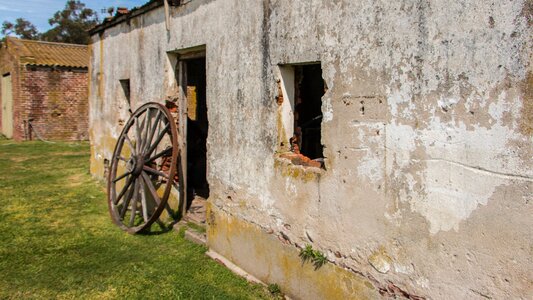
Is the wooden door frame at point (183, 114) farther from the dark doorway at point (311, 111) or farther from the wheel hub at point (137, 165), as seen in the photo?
the dark doorway at point (311, 111)

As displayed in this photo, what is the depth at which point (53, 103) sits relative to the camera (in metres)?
20.0

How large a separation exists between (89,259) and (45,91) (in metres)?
16.1

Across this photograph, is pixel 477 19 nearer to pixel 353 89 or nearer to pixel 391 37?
pixel 391 37

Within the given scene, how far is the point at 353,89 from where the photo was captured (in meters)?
3.74

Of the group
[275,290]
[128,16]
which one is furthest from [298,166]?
[128,16]

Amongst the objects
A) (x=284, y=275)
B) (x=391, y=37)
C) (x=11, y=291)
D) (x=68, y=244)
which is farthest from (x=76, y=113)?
(x=391, y=37)

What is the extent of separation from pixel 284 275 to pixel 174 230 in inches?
105

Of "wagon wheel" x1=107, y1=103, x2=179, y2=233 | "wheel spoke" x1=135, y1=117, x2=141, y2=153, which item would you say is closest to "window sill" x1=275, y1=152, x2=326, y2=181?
"wagon wheel" x1=107, y1=103, x2=179, y2=233

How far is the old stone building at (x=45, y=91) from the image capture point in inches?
760

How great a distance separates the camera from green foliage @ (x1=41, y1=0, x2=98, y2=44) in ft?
163

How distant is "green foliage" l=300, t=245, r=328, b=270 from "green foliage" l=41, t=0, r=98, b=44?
50915 mm

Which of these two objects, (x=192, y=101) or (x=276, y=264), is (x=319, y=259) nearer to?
(x=276, y=264)

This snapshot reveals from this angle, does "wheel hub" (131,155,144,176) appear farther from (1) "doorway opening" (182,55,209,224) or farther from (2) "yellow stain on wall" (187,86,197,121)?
(2) "yellow stain on wall" (187,86,197,121)

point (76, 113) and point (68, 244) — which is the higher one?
point (76, 113)
